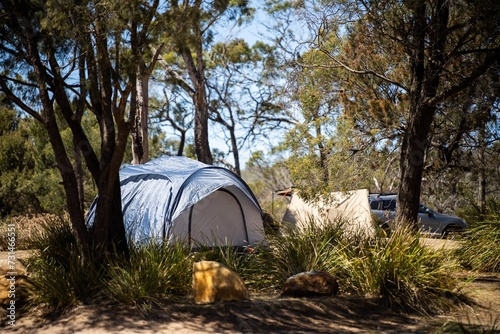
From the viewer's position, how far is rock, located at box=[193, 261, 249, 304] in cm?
822

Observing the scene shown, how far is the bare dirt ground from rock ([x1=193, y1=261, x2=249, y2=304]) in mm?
166

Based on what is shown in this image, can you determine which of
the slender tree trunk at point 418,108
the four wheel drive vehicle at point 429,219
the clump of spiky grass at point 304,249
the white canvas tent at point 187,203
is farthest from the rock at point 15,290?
the four wheel drive vehicle at point 429,219

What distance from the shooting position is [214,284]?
8.23 m

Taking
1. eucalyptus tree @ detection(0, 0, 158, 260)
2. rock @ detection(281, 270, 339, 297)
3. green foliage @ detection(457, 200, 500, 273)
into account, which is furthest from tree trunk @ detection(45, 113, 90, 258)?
green foliage @ detection(457, 200, 500, 273)

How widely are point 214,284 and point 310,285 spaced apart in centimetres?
141

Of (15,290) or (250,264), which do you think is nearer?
(15,290)

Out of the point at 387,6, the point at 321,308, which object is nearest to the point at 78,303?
the point at 321,308

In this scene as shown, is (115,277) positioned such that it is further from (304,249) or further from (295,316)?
(304,249)

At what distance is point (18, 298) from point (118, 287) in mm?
1704

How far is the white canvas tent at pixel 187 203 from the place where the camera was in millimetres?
12555

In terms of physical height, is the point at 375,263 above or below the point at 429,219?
below

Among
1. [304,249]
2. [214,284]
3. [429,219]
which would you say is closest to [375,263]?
[304,249]

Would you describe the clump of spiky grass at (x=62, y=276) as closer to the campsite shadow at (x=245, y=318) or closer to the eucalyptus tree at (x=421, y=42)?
Answer: the campsite shadow at (x=245, y=318)

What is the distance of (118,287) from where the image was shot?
317 inches
